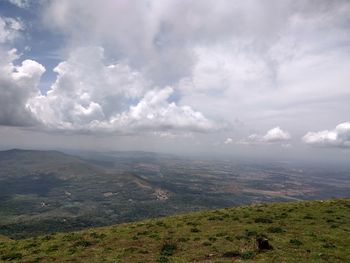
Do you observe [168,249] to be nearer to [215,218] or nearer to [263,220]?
[215,218]

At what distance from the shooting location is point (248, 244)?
970 inches

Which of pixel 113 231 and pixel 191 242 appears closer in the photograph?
pixel 191 242

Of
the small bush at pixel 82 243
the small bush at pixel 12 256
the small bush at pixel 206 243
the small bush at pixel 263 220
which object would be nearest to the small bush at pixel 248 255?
the small bush at pixel 206 243

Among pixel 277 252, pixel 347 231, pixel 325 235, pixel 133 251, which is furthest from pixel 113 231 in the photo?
pixel 347 231

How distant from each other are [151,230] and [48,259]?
450 inches

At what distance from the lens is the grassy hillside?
22031mm

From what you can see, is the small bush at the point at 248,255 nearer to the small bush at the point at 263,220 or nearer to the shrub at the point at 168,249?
the shrub at the point at 168,249

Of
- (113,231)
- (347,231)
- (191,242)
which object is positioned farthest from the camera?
(113,231)

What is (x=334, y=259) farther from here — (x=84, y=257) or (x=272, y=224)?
(x=84, y=257)

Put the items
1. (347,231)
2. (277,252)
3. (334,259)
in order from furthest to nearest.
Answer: (347,231) → (277,252) → (334,259)

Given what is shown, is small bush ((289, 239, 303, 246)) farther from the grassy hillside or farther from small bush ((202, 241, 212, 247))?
small bush ((202, 241, 212, 247))

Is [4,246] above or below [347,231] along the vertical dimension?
below

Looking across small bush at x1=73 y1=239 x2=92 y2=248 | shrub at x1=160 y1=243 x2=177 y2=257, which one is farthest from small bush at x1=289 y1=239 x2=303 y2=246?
small bush at x1=73 y1=239 x2=92 y2=248

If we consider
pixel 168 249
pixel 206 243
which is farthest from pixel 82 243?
pixel 206 243
